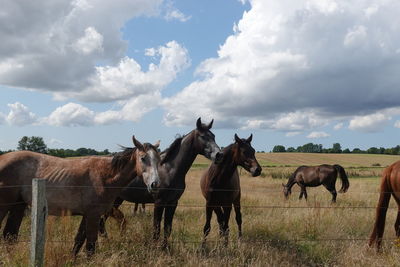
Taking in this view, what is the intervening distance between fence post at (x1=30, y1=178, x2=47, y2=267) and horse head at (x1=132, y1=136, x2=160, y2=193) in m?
1.36

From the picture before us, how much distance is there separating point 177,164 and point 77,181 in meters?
1.87

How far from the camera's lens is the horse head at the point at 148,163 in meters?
4.83

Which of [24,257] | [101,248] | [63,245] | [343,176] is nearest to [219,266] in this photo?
[101,248]

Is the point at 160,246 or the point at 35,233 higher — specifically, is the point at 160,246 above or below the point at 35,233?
below

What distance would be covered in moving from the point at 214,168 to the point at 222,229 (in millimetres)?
1246

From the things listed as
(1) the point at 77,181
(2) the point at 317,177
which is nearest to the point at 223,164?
(1) the point at 77,181

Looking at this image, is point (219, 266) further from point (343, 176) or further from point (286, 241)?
point (343, 176)

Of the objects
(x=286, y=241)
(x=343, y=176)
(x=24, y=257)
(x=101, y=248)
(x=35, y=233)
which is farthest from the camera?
(x=343, y=176)

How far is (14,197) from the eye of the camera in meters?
5.10

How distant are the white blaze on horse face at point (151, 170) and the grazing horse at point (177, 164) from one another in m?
1.15

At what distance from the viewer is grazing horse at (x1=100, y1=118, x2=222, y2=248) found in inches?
243

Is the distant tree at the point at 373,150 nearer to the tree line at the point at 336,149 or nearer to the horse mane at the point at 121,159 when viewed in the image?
the tree line at the point at 336,149

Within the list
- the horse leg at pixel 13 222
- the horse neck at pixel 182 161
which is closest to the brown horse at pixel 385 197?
the horse neck at pixel 182 161

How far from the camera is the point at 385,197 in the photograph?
6559 mm
